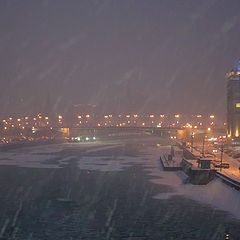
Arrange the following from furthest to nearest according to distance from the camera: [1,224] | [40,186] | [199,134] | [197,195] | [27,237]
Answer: [199,134], [40,186], [197,195], [1,224], [27,237]

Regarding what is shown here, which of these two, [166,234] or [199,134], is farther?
[199,134]

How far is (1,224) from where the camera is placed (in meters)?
31.5

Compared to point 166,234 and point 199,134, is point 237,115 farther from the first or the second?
point 166,234

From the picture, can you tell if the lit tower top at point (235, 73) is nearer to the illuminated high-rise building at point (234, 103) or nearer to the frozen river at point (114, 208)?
the illuminated high-rise building at point (234, 103)

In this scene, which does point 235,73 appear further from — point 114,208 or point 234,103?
point 114,208

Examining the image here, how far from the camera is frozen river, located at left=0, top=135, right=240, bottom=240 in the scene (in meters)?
29.7

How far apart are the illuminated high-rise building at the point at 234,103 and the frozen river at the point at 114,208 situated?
71.3m

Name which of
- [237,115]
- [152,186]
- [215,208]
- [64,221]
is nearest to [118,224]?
[64,221]

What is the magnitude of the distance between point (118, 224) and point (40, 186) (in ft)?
67.1

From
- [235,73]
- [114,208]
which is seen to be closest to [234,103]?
[235,73]

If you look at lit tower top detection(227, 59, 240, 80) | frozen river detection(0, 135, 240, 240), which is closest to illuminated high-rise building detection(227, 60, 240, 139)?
lit tower top detection(227, 59, 240, 80)

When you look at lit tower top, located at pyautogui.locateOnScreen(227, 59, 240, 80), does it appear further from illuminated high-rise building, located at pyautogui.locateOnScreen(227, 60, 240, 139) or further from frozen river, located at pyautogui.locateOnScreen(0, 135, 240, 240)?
frozen river, located at pyautogui.locateOnScreen(0, 135, 240, 240)

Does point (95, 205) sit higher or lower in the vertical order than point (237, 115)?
lower

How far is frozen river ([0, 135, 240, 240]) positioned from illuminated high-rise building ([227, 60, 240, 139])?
234 ft
